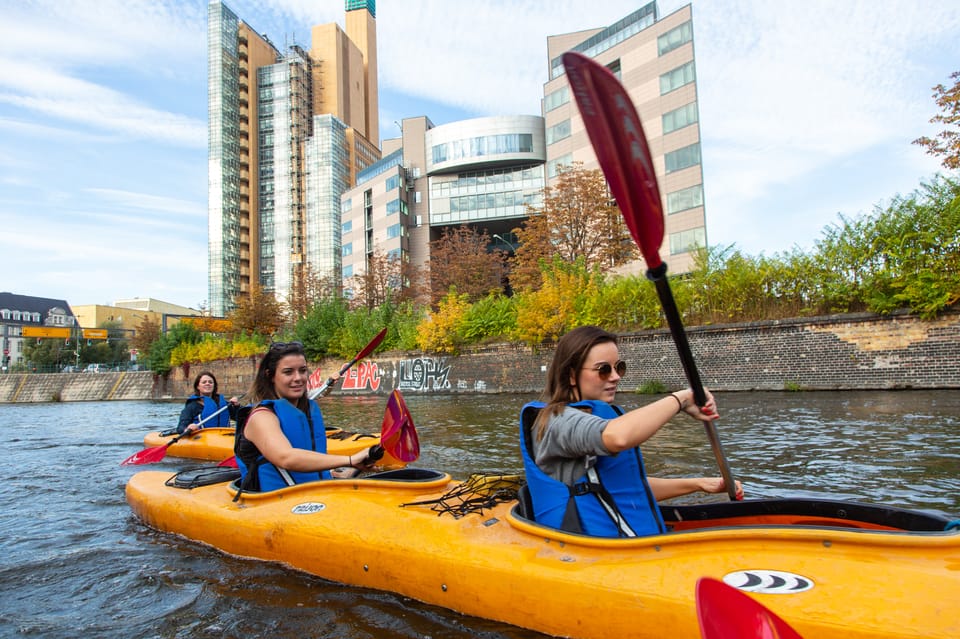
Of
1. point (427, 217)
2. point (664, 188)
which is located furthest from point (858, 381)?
point (427, 217)

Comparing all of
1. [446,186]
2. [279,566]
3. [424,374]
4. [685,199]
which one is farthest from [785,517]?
[446,186]

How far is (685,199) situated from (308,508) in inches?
1278

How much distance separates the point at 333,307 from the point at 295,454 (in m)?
28.3

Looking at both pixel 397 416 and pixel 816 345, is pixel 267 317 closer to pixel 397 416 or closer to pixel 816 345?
pixel 816 345

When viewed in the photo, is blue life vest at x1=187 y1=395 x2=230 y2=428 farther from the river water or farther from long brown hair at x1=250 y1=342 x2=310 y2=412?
long brown hair at x1=250 y1=342 x2=310 y2=412

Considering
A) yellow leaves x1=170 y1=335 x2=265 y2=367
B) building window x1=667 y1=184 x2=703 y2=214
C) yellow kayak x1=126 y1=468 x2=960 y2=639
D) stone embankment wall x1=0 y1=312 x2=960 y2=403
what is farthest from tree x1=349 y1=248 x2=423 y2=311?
yellow kayak x1=126 y1=468 x2=960 y2=639

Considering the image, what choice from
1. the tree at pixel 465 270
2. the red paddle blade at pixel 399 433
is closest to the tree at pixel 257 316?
the tree at pixel 465 270

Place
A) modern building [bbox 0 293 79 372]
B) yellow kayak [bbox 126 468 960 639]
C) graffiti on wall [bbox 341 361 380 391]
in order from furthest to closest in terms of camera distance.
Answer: modern building [bbox 0 293 79 372] → graffiti on wall [bbox 341 361 380 391] → yellow kayak [bbox 126 468 960 639]

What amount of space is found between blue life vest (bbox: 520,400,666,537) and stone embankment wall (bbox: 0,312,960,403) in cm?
1397

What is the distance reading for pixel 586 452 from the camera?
2.55 metres

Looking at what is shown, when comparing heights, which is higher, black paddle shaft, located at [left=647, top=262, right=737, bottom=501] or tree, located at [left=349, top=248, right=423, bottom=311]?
tree, located at [left=349, top=248, right=423, bottom=311]

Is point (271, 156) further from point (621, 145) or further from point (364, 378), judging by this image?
point (621, 145)

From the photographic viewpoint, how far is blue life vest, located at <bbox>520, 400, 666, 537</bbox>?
2.71 m

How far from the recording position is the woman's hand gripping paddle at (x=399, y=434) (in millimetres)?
4387
